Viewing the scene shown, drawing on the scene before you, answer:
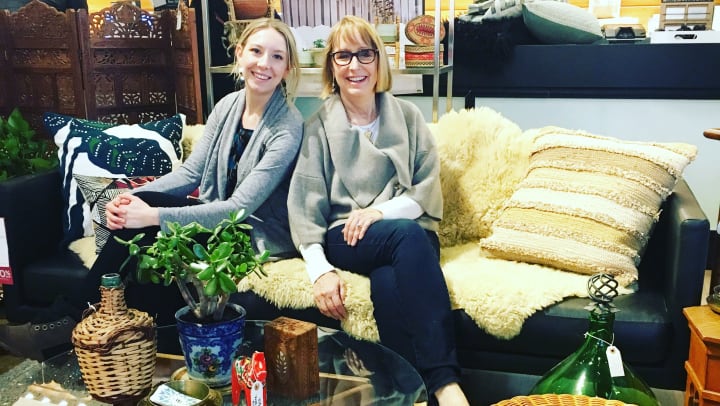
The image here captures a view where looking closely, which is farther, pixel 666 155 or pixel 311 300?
pixel 666 155

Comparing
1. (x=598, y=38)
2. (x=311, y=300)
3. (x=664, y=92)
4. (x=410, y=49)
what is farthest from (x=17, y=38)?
(x=664, y=92)

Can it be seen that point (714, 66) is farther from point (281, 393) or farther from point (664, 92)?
point (281, 393)

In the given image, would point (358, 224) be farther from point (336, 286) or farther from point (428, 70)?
point (428, 70)

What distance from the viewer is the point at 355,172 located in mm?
1948

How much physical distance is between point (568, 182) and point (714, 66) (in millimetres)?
1379

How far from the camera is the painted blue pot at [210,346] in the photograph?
4.17 feet

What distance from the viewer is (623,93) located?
2.97m

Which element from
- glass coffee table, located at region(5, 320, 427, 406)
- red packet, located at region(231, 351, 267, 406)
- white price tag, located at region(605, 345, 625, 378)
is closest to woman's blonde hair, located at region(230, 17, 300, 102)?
glass coffee table, located at region(5, 320, 427, 406)

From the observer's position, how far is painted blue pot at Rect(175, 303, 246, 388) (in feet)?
4.17

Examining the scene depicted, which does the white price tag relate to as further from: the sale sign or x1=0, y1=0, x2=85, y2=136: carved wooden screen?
x1=0, y1=0, x2=85, y2=136: carved wooden screen

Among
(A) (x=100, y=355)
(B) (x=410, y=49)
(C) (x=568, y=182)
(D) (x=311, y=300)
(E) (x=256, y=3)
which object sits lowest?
(D) (x=311, y=300)

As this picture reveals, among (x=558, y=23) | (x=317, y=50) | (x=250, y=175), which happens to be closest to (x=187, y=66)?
(x=317, y=50)

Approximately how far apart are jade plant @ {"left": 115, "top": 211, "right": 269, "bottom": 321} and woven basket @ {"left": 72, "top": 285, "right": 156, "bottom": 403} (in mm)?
87

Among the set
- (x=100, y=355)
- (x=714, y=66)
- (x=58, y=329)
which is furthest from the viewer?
(x=714, y=66)
